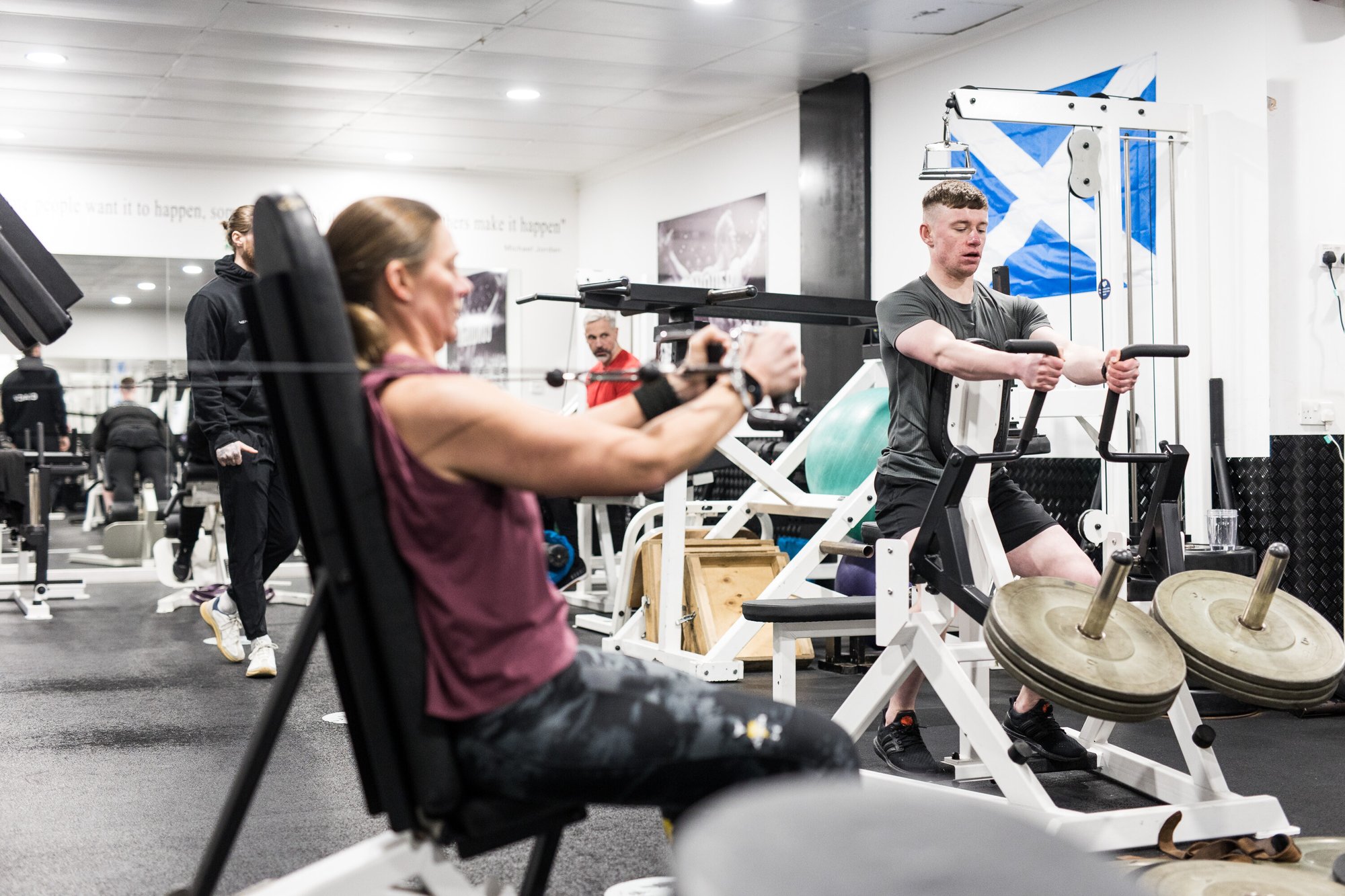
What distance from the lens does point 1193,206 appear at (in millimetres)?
4895

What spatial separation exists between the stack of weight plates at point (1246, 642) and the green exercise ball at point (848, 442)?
→ 6.28 ft

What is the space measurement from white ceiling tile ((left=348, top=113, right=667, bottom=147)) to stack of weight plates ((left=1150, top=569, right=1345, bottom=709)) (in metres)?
6.31

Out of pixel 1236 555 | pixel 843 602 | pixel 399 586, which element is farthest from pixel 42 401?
pixel 399 586

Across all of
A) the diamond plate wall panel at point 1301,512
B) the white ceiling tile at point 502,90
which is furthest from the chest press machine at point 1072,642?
the white ceiling tile at point 502,90

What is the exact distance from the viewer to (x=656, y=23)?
238 inches

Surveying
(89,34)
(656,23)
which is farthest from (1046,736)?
(89,34)

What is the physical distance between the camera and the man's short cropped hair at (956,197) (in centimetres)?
308

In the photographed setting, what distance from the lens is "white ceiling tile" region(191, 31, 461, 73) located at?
20.7 feet

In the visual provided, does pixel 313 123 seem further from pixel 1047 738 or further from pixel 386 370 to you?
pixel 386 370

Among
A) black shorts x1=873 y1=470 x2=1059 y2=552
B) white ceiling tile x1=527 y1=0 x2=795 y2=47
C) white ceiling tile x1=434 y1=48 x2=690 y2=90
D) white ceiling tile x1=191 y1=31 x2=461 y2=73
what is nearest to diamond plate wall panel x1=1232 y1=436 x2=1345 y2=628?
black shorts x1=873 y1=470 x2=1059 y2=552

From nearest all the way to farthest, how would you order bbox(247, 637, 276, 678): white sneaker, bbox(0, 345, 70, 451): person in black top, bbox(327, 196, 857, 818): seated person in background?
bbox(327, 196, 857, 818): seated person in background
bbox(247, 637, 276, 678): white sneaker
bbox(0, 345, 70, 451): person in black top

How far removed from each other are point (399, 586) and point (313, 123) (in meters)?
7.33

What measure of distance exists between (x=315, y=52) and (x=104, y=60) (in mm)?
1103

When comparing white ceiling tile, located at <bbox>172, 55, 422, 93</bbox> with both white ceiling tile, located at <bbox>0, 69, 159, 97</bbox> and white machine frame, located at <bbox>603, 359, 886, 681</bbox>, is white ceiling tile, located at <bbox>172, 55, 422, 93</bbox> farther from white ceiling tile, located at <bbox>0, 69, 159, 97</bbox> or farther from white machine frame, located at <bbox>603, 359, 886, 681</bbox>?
white machine frame, located at <bbox>603, 359, 886, 681</bbox>
